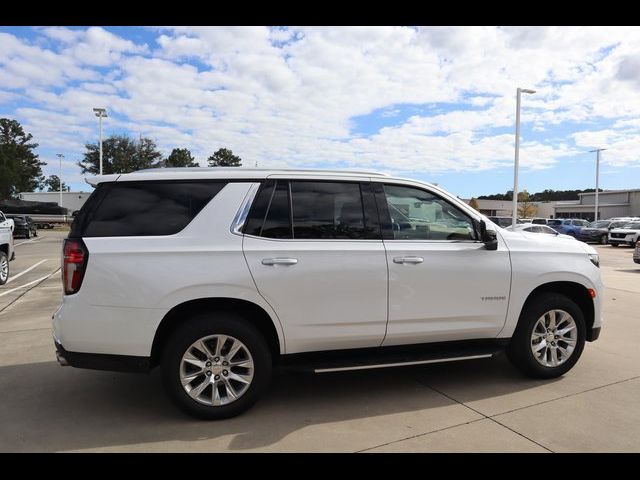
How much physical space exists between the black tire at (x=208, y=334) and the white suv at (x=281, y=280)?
1 centimetres

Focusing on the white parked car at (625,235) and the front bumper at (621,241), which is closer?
the white parked car at (625,235)

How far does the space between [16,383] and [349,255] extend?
3382 millimetres

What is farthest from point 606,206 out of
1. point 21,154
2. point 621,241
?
point 21,154

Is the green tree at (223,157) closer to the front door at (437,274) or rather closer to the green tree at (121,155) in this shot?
the green tree at (121,155)

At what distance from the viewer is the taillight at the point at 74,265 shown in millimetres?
3689

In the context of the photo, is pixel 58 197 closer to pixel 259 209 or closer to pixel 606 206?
pixel 259 209

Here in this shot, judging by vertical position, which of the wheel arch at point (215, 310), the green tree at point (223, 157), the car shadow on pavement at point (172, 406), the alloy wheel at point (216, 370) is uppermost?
the green tree at point (223, 157)

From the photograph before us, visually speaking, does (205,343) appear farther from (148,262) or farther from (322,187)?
(322,187)

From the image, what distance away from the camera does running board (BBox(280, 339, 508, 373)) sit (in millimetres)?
4047

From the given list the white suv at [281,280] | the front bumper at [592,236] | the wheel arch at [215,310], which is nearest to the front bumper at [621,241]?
the front bumper at [592,236]

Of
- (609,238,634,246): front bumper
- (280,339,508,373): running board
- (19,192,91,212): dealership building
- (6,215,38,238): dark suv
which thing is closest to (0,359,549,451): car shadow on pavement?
(280,339,508,373): running board

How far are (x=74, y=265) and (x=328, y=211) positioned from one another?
6.49 feet

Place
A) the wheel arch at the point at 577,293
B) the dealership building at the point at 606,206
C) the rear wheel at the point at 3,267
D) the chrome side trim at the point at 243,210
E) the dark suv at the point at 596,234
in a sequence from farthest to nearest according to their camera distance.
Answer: the dealership building at the point at 606,206 → the dark suv at the point at 596,234 → the rear wheel at the point at 3,267 → the wheel arch at the point at 577,293 → the chrome side trim at the point at 243,210

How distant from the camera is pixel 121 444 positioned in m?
3.51
